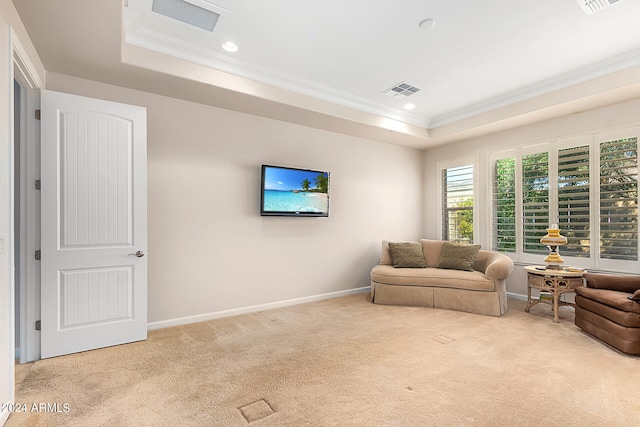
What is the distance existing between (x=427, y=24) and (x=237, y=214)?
289 cm

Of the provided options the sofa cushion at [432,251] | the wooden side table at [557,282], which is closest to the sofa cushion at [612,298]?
the wooden side table at [557,282]

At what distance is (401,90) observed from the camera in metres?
4.21

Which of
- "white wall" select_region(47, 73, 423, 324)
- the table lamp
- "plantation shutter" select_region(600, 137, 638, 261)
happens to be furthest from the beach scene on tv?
"plantation shutter" select_region(600, 137, 638, 261)

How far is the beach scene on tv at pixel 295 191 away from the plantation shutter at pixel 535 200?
9.68 feet

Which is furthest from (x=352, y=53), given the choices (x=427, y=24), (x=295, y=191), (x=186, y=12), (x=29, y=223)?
(x=29, y=223)

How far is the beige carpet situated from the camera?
195cm

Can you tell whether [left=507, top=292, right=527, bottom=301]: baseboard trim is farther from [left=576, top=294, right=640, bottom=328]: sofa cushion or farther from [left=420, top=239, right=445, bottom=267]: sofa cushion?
[left=576, top=294, right=640, bottom=328]: sofa cushion

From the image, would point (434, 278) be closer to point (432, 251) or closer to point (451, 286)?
point (451, 286)

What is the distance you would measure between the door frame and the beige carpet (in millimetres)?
265

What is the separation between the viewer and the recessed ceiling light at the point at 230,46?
10.2 ft

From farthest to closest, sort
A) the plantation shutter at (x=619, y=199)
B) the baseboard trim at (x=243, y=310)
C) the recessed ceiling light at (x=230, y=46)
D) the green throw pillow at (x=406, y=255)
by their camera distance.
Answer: the green throw pillow at (x=406, y=255)
the plantation shutter at (x=619, y=199)
the baseboard trim at (x=243, y=310)
the recessed ceiling light at (x=230, y=46)

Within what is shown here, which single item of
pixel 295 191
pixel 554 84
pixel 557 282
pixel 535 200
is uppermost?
pixel 554 84

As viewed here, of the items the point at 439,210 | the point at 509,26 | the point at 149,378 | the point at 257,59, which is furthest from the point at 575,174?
the point at 149,378

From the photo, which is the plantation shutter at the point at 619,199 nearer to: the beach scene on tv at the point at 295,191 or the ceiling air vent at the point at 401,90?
the ceiling air vent at the point at 401,90
